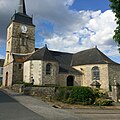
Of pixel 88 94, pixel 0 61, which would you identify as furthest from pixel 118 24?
pixel 0 61

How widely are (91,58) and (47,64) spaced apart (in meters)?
8.33

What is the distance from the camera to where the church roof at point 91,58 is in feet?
103

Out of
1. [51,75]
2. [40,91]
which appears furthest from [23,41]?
[40,91]

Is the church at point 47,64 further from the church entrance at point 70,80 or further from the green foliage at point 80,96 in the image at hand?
the green foliage at point 80,96

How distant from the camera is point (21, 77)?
32.3 m

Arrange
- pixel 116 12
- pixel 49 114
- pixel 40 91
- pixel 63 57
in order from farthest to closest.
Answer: pixel 63 57 → pixel 40 91 → pixel 116 12 → pixel 49 114

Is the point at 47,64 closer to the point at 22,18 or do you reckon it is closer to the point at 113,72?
the point at 113,72

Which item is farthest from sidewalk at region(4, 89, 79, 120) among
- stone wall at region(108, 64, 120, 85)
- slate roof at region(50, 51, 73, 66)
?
slate roof at region(50, 51, 73, 66)

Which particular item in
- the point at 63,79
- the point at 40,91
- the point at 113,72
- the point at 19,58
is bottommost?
the point at 40,91

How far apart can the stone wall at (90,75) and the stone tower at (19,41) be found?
10034 mm

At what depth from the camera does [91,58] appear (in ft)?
107

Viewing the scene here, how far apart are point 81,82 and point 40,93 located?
42.1 feet

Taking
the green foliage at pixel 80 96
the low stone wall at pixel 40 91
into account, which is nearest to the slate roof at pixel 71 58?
the low stone wall at pixel 40 91

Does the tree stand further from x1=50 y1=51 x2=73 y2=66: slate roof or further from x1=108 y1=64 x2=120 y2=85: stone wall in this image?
x1=50 y1=51 x2=73 y2=66: slate roof
